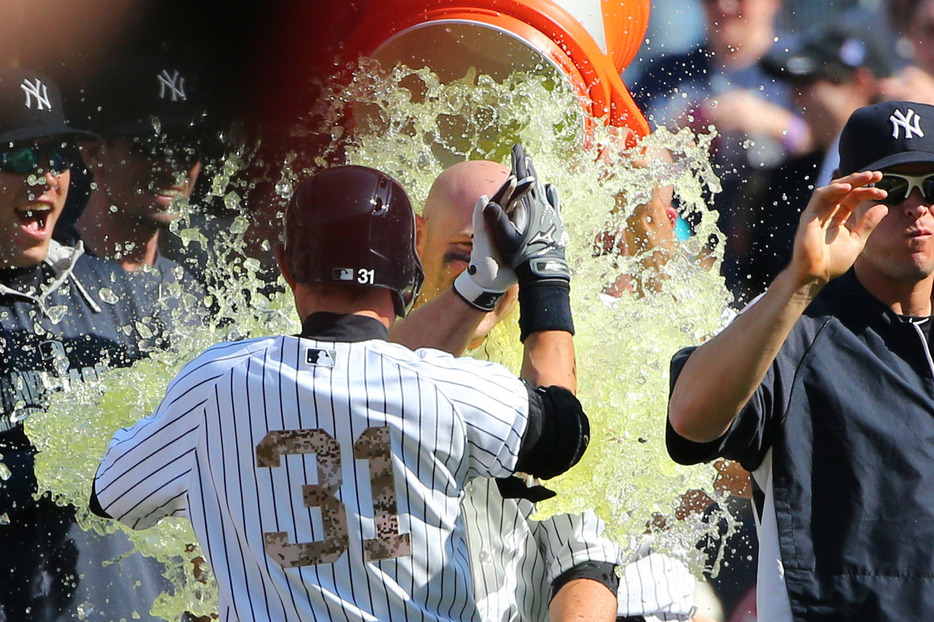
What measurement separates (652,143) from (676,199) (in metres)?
0.97

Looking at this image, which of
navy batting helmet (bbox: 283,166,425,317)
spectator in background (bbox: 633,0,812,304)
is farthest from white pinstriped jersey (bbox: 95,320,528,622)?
spectator in background (bbox: 633,0,812,304)

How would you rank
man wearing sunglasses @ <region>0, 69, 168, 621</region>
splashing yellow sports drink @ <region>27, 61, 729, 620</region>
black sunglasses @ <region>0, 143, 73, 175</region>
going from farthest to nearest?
black sunglasses @ <region>0, 143, 73, 175</region> → man wearing sunglasses @ <region>0, 69, 168, 621</region> → splashing yellow sports drink @ <region>27, 61, 729, 620</region>

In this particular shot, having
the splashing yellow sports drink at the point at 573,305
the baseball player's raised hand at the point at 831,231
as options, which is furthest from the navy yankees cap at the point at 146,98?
the baseball player's raised hand at the point at 831,231

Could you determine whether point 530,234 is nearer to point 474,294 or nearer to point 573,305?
point 474,294

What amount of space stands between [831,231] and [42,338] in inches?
77.9

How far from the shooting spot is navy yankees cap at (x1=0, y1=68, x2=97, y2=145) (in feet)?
9.70

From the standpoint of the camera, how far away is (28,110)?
119 inches

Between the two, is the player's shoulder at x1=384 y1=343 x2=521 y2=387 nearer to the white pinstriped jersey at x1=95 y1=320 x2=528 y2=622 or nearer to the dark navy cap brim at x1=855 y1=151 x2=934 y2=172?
the white pinstriped jersey at x1=95 y1=320 x2=528 y2=622

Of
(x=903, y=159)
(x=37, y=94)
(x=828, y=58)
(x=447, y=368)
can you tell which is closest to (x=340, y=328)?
(x=447, y=368)

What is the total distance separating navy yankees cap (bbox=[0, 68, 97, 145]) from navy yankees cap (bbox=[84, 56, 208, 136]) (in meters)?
0.40

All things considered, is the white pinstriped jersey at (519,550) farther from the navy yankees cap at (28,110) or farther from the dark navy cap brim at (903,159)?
the navy yankees cap at (28,110)

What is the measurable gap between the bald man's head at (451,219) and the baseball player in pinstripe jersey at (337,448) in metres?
0.70

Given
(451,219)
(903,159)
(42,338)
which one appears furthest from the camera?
(42,338)

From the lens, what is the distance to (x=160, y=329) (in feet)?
9.20
